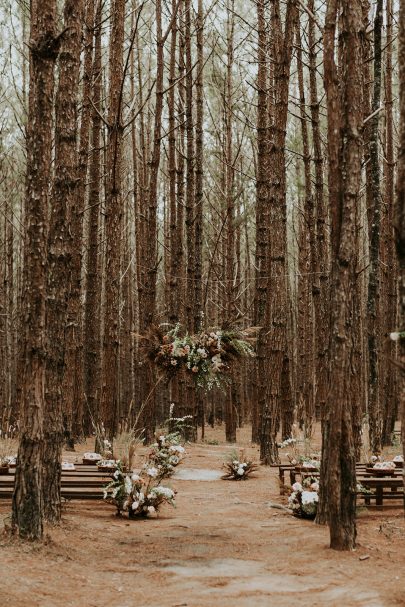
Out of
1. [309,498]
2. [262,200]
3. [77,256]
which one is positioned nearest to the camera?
[309,498]

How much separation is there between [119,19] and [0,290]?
1429cm

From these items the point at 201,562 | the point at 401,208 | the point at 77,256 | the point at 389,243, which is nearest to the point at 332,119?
the point at 401,208

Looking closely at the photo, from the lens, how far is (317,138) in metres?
12.4

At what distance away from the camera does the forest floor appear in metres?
4.21

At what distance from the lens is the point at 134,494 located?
269 inches

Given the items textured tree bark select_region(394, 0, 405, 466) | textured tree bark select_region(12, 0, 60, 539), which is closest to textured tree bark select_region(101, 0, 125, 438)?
textured tree bark select_region(12, 0, 60, 539)

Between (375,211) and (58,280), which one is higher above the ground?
(375,211)

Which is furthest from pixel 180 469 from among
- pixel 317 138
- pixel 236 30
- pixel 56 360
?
pixel 236 30

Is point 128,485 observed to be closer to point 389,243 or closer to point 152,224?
point 152,224

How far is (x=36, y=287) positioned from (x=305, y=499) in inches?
133

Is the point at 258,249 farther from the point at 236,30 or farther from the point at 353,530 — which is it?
the point at 353,530

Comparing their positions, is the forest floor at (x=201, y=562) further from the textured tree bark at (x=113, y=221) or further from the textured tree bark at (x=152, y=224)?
the textured tree bark at (x=152, y=224)

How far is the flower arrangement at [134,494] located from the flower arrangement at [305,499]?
1.24 metres

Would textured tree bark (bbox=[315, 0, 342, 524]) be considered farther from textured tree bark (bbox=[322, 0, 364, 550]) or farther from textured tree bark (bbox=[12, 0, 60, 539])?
textured tree bark (bbox=[12, 0, 60, 539])
